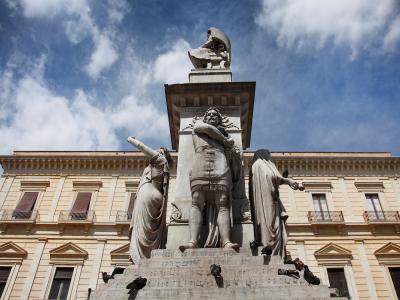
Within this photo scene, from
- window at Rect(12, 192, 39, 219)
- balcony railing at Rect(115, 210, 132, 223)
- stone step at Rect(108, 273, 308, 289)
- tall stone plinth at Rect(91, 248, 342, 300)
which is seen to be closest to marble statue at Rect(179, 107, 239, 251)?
tall stone plinth at Rect(91, 248, 342, 300)

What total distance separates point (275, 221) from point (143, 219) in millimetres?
2049

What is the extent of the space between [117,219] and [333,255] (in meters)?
13.2

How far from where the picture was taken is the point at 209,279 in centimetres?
452

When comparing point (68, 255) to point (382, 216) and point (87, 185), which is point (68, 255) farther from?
point (382, 216)

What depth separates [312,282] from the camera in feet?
14.3

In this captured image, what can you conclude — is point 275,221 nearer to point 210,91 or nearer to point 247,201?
point 247,201

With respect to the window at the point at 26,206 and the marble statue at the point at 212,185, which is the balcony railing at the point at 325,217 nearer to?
the window at the point at 26,206

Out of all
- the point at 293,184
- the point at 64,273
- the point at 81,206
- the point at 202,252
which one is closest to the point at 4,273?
the point at 64,273

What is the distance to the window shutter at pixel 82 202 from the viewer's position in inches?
951

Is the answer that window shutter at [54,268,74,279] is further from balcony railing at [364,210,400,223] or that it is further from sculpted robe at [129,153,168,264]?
balcony railing at [364,210,400,223]

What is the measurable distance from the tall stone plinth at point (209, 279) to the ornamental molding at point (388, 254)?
65.2ft

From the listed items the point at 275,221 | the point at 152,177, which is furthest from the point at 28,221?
the point at 275,221

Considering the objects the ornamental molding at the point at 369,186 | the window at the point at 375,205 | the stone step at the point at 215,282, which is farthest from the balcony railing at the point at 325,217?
the stone step at the point at 215,282

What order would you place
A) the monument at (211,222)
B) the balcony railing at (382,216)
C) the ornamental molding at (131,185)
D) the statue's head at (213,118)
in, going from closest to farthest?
the monument at (211,222), the statue's head at (213,118), the balcony railing at (382,216), the ornamental molding at (131,185)
